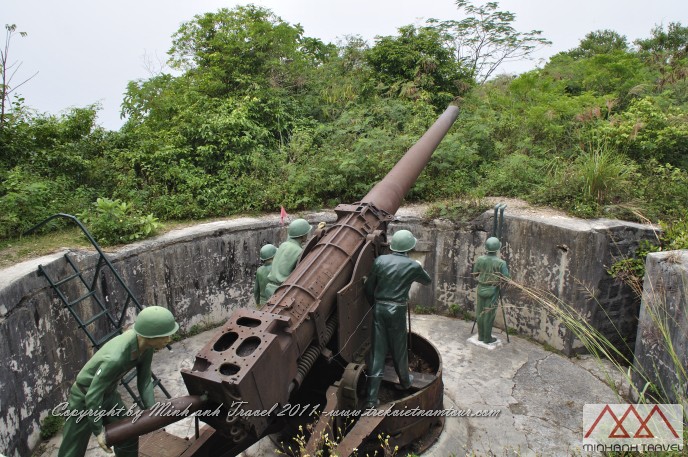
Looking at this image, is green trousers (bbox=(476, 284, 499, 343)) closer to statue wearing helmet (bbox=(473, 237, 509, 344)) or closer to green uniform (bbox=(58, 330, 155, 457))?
statue wearing helmet (bbox=(473, 237, 509, 344))

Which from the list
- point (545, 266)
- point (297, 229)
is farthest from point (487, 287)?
point (297, 229)

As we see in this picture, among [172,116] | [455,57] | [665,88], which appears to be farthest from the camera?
[455,57]

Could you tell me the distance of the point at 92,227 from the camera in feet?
20.5

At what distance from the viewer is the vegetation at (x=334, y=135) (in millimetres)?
7078

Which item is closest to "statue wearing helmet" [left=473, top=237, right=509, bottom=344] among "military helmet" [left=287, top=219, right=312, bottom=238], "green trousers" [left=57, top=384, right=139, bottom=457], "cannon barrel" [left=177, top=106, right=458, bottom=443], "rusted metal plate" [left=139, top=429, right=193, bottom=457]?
"cannon barrel" [left=177, top=106, right=458, bottom=443]

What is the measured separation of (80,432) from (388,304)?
251cm

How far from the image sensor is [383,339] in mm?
4391

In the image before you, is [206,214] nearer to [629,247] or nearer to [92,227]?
[92,227]

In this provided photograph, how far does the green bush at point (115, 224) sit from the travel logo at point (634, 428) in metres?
5.55

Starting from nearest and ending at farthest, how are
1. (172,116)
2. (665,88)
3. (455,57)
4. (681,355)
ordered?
(681,355) → (172,116) → (665,88) → (455,57)

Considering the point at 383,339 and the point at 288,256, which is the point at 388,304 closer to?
the point at 383,339

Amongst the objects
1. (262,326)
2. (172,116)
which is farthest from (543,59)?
(262,326)

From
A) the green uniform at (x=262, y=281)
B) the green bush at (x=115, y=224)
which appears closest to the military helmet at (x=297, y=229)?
the green uniform at (x=262, y=281)

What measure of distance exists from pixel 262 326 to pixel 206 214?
15.6ft
